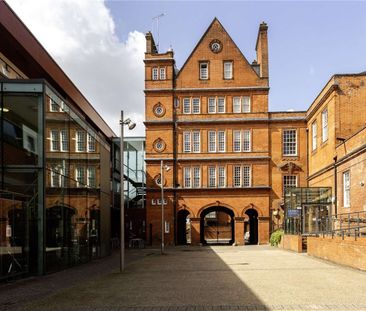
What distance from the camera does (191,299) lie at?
42.3 ft

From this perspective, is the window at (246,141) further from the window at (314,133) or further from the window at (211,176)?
the window at (314,133)

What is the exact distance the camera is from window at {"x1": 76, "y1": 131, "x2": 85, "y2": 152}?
2630cm

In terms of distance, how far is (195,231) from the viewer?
53.1 metres

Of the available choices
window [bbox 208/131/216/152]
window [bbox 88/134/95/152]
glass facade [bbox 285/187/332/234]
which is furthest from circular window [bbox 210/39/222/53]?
window [bbox 88/134/95/152]

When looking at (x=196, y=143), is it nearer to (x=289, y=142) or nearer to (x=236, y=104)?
(x=236, y=104)

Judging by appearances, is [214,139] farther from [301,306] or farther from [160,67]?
[301,306]

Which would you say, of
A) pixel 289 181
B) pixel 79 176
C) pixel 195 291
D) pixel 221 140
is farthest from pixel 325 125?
pixel 195 291

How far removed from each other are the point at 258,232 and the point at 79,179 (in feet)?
95.4

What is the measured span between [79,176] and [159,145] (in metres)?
27.0

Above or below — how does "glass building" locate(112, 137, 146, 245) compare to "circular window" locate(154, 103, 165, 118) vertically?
below

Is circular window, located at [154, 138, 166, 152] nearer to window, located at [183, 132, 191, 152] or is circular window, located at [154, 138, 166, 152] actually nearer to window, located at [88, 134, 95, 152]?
window, located at [183, 132, 191, 152]

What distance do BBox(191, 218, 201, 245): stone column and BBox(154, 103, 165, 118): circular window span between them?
1070cm

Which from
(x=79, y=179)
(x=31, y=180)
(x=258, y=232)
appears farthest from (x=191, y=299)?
(x=258, y=232)

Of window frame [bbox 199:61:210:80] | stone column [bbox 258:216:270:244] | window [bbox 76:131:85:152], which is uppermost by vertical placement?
window frame [bbox 199:61:210:80]
